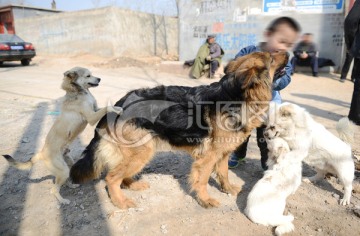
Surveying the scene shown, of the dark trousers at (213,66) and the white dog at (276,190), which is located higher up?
the dark trousers at (213,66)

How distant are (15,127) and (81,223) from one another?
370 cm

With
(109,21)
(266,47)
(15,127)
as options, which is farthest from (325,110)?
(109,21)

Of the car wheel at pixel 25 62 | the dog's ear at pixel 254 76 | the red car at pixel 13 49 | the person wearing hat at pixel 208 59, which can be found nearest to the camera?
the dog's ear at pixel 254 76

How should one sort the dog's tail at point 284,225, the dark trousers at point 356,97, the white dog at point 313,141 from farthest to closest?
1. the dark trousers at point 356,97
2. the white dog at point 313,141
3. the dog's tail at point 284,225

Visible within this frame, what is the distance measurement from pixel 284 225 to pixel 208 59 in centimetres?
1004

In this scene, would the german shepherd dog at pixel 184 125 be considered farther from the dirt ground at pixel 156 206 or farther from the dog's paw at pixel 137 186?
the dog's paw at pixel 137 186

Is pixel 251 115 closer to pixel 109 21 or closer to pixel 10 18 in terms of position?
pixel 109 21

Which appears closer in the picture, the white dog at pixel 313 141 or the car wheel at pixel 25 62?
the white dog at pixel 313 141

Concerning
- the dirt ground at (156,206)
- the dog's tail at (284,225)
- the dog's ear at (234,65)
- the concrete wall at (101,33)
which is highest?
the concrete wall at (101,33)

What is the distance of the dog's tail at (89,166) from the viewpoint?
3.17m

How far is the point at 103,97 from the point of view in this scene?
8125 millimetres

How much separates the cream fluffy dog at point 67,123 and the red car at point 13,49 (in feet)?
52.4

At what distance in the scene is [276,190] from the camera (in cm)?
274

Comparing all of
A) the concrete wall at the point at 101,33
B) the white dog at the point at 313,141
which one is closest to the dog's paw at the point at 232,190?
the white dog at the point at 313,141
